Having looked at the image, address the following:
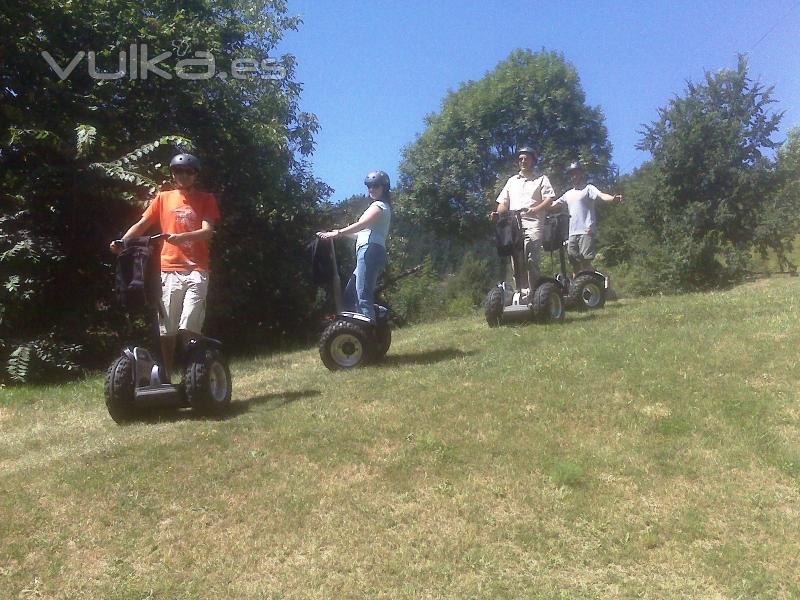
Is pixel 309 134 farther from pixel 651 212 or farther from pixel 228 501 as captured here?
pixel 228 501

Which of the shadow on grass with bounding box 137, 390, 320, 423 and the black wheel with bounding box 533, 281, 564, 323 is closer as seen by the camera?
the shadow on grass with bounding box 137, 390, 320, 423

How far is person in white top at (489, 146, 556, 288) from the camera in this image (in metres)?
9.62

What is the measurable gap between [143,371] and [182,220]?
1253mm

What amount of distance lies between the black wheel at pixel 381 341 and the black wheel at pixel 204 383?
73.8 inches

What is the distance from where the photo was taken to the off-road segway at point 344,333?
7.76 m

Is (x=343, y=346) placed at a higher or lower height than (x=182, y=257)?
lower

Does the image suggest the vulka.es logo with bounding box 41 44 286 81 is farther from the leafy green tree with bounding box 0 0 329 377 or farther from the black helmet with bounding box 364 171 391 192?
the black helmet with bounding box 364 171 391 192

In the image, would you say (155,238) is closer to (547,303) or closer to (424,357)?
(424,357)

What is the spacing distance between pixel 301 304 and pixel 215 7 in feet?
20.9

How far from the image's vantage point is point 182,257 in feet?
21.0

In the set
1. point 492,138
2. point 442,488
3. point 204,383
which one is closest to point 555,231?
point 204,383

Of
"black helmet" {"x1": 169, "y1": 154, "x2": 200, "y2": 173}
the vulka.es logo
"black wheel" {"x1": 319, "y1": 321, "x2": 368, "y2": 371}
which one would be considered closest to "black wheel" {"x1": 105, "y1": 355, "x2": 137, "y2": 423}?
"black helmet" {"x1": 169, "y1": 154, "x2": 200, "y2": 173}

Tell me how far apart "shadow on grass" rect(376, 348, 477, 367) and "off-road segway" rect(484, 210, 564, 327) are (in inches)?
54.0

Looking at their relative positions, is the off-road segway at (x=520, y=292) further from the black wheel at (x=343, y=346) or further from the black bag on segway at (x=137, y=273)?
the black bag on segway at (x=137, y=273)
